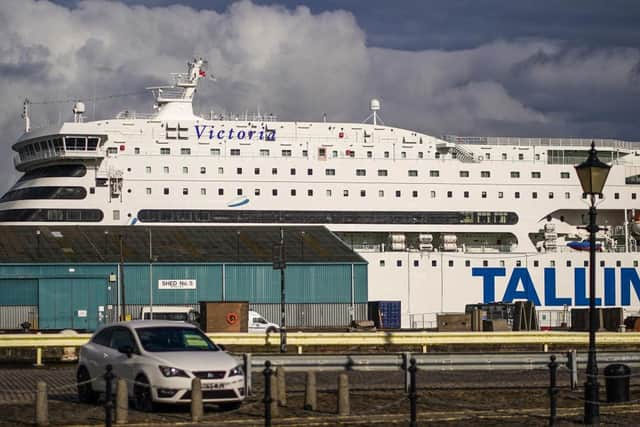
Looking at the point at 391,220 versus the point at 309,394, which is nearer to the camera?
the point at 309,394

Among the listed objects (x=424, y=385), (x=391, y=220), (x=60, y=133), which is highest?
(x=60, y=133)

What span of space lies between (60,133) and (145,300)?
11721 millimetres

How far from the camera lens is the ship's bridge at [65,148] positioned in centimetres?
5362

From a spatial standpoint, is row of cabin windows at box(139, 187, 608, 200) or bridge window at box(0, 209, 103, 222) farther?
row of cabin windows at box(139, 187, 608, 200)

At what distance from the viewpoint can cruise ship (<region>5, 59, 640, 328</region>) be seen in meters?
53.5

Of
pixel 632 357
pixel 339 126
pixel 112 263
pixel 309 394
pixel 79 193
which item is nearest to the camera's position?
pixel 309 394

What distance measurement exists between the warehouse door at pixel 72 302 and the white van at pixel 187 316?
2.75 metres

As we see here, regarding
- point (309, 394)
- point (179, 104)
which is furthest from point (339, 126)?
point (309, 394)

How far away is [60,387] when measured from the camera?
737 inches

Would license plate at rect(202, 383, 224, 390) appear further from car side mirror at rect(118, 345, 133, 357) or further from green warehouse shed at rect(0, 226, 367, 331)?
green warehouse shed at rect(0, 226, 367, 331)

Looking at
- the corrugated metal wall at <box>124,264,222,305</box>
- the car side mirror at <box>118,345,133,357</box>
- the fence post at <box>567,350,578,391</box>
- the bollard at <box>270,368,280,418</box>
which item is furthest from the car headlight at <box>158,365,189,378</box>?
the corrugated metal wall at <box>124,264,222,305</box>

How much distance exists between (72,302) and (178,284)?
4.74 metres

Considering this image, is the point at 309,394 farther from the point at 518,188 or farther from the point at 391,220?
the point at 518,188

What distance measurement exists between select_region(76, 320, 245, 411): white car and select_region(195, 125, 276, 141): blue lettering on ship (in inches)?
1548
